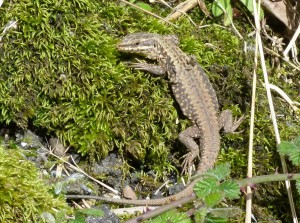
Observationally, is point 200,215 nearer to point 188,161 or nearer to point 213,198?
point 213,198

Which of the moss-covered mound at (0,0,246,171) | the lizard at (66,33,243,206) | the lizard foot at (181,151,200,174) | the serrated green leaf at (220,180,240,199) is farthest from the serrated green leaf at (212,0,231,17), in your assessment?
the serrated green leaf at (220,180,240,199)

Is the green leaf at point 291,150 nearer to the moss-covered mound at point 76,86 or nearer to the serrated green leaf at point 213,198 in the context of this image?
the serrated green leaf at point 213,198

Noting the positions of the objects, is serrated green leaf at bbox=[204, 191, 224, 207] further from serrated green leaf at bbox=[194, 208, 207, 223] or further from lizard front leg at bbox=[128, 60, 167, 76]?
lizard front leg at bbox=[128, 60, 167, 76]

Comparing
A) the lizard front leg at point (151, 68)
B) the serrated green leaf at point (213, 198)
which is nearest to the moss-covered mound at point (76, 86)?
the lizard front leg at point (151, 68)

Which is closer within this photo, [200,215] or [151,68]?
[200,215]

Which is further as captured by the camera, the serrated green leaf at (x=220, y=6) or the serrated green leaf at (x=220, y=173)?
the serrated green leaf at (x=220, y=6)

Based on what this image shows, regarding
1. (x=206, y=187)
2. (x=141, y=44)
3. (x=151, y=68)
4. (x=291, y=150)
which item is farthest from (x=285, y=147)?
(x=141, y=44)
